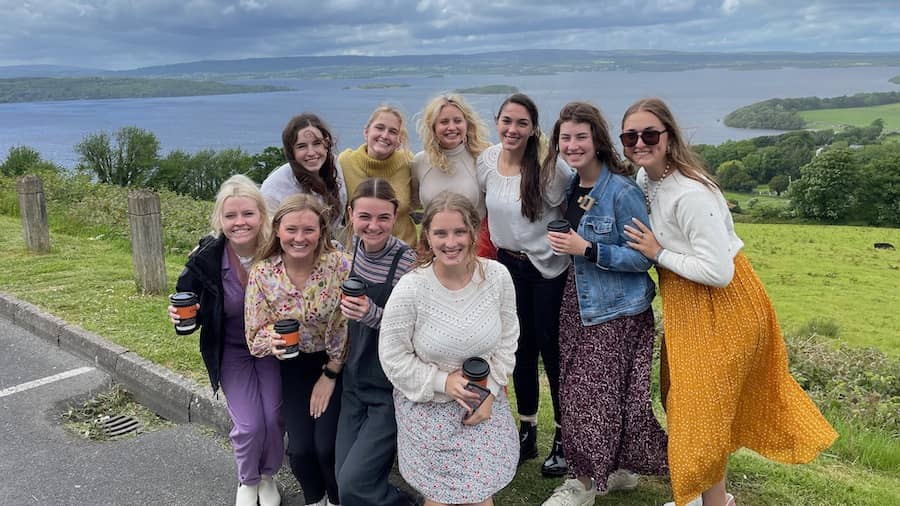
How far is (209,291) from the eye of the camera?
11.2 feet

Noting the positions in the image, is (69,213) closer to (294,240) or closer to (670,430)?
(294,240)

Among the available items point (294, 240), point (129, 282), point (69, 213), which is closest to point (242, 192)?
point (294, 240)

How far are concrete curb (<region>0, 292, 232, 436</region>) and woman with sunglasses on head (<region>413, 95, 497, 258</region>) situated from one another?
204 centimetres

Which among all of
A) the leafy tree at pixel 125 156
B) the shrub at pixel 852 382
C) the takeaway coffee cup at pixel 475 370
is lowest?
the leafy tree at pixel 125 156

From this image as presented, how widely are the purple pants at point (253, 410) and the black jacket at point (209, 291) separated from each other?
0.32 ft

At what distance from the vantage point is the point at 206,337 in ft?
11.3

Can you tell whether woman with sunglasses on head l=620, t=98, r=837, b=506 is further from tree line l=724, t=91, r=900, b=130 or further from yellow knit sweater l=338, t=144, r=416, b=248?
tree line l=724, t=91, r=900, b=130

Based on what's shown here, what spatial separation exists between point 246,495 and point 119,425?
158cm

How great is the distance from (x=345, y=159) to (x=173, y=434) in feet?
7.04

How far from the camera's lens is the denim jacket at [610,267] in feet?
9.96

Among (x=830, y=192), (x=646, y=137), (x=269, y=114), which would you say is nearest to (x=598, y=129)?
(x=646, y=137)

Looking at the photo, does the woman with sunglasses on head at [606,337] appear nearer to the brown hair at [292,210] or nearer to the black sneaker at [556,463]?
the black sneaker at [556,463]

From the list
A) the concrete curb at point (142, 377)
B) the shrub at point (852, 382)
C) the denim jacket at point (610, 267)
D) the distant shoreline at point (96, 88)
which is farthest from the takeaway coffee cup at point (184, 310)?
the distant shoreline at point (96, 88)

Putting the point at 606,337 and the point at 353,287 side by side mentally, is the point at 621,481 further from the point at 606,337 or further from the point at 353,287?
the point at 353,287
